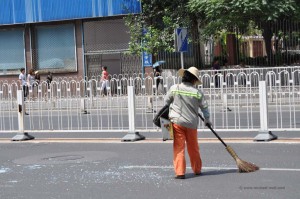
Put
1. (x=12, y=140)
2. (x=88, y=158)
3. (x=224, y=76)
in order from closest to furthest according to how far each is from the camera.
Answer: (x=88, y=158)
(x=12, y=140)
(x=224, y=76)

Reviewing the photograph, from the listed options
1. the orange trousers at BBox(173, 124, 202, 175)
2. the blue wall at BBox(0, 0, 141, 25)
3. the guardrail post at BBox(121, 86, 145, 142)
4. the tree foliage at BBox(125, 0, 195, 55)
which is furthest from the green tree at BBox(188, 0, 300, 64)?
the orange trousers at BBox(173, 124, 202, 175)

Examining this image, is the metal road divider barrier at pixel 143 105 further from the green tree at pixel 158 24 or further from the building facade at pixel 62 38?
the building facade at pixel 62 38

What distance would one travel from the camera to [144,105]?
15664mm

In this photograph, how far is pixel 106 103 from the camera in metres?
16.5

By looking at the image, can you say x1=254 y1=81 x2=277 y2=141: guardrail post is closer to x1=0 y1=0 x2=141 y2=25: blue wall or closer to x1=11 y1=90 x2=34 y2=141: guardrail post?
x1=11 y1=90 x2=34 y2=141: guardrail post

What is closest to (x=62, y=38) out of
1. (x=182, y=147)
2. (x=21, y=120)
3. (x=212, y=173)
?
(x=21, y=120)

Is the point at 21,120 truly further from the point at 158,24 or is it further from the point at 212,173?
the point at 158,24

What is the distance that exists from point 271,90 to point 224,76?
1798 millimetres

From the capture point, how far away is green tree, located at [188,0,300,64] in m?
22.6

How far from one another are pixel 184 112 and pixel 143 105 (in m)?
7.51

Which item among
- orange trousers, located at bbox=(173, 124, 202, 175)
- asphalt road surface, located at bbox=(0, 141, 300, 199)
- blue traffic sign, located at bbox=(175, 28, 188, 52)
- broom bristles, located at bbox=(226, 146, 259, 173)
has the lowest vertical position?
asphalt road surface, located at bbox=(0, 141, 300, 199)

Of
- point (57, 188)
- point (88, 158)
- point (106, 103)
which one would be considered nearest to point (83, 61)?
point (106, 103)

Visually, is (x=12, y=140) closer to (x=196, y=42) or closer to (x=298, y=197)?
(x=298, y=197)

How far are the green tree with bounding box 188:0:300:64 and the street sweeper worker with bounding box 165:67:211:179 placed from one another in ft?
48.8
